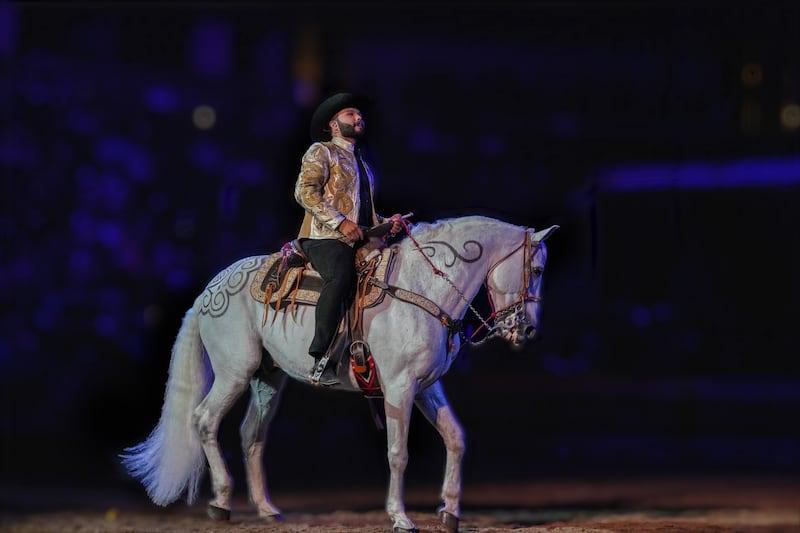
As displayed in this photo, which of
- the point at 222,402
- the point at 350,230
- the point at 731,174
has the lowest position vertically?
the point at 222,402

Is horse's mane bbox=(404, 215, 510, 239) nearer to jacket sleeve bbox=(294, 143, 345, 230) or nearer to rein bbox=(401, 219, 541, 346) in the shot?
rein bbox=(401, 219, 541, 346)

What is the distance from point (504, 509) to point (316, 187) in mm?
3500

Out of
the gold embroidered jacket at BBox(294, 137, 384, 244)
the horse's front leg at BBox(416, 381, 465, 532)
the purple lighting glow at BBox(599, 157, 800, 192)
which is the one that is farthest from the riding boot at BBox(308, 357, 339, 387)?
the purple lighting glow at BBox(599, 157, 800, 192)

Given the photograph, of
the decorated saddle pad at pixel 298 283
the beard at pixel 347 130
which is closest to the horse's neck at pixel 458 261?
the decorated saddle pad at pixel 298 283

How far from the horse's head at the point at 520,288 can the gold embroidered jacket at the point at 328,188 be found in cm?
90

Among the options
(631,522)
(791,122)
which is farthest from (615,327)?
(631,522)

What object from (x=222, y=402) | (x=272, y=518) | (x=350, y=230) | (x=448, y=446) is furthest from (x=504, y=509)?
(x=350, y=230)

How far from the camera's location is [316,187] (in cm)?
524

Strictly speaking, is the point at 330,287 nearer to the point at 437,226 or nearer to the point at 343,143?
the point at 437,226

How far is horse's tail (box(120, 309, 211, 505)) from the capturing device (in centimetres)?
571

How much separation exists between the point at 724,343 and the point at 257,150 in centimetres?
810

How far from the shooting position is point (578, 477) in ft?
30.0

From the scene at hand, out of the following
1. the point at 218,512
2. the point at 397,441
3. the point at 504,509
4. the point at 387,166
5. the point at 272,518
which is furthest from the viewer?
the point at 387,166

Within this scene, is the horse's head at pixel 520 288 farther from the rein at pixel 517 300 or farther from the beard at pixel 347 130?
the beard at pixel 347 130
